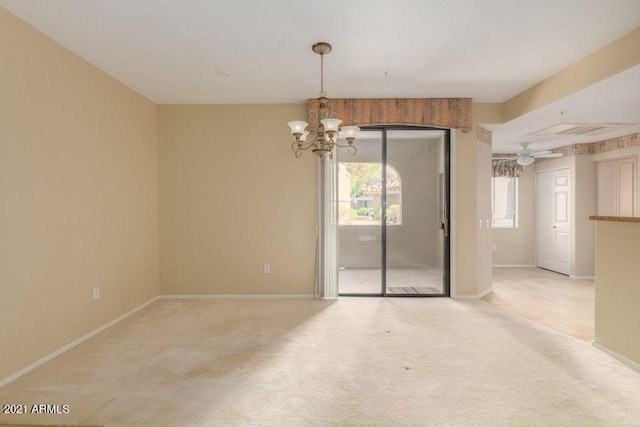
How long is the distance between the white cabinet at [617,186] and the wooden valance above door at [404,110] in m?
3.35

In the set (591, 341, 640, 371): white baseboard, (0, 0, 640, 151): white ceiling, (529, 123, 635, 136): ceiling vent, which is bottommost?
(591, 341, 640, 371): white baseboard

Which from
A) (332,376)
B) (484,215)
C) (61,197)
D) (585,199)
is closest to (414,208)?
(484,215)

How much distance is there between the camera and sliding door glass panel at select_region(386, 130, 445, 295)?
4672mm

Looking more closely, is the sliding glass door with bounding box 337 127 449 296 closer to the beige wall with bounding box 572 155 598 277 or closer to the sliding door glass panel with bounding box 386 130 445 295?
the sliding door glass panel with bounding box 386 130 445 295

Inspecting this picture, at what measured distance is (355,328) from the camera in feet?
11.2

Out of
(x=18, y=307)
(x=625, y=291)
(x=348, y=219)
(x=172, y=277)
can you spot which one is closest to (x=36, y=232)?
(x=18, y=307)

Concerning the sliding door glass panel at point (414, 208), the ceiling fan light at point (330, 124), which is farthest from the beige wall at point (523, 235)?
the ceiling fan light at point (330, 124)

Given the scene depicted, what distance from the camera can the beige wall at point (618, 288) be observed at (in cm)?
261

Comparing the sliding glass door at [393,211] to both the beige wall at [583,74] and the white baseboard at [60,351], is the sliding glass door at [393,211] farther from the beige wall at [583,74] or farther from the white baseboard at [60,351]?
the white baseboard at [60,351]

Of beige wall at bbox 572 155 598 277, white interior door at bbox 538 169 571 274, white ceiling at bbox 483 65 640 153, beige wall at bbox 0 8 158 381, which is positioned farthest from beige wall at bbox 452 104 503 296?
beige wall at bbox 0 8 158 381

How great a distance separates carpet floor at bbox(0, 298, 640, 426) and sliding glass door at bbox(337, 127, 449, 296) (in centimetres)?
105

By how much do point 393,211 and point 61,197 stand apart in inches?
146

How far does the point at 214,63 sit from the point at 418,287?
3.82m

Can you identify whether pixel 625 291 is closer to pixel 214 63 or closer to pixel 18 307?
pixel 214 63
